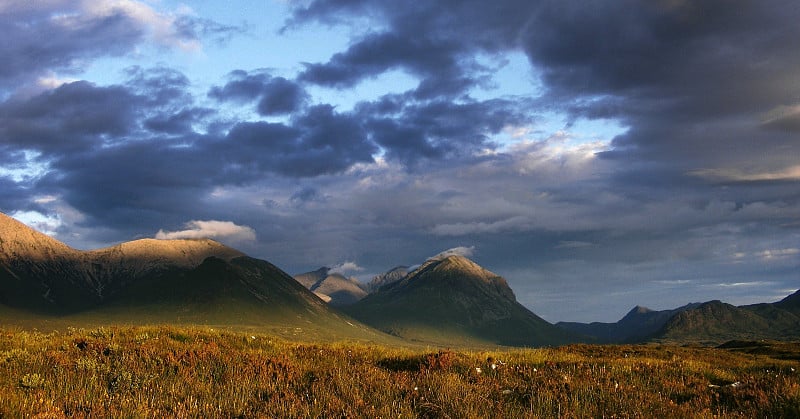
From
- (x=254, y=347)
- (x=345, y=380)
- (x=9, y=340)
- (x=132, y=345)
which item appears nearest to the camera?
(x=345, y=380)

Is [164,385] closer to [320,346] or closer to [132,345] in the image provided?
[132,345]

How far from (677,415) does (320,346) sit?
10.9 metres

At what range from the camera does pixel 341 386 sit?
10219 mm

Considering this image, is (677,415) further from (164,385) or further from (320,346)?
(320,346)

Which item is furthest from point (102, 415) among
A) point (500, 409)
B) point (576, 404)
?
point (576, 404)

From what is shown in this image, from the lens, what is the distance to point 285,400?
9336 millimetres

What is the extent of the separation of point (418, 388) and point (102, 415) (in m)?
5.37

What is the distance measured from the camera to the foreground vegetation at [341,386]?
887cm

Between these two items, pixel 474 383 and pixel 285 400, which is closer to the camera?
pixel 285 400

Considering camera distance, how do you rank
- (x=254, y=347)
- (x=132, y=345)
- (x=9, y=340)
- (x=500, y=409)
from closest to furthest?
(x=500, y=409) < (x=132, y=345) < (x=9, y=340) < (x=254, y=347)

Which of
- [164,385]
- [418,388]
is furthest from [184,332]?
[418,388]

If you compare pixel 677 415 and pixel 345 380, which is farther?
pixel 345 380

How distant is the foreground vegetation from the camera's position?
8.87 metres

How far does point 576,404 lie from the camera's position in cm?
956
